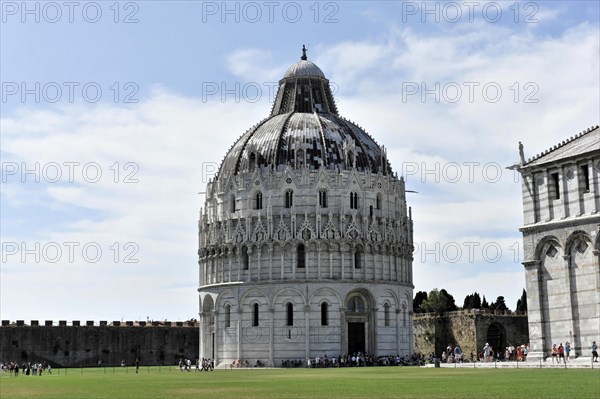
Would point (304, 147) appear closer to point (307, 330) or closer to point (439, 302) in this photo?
point (307, 330)

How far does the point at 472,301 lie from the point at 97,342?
52.9 m

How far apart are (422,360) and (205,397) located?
55.5 meters

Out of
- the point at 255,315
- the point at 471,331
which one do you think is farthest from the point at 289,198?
the point at 471,331

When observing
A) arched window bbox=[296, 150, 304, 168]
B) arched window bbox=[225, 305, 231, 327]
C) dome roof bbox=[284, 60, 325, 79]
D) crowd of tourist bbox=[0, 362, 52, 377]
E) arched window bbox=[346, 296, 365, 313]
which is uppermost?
dome roof bbox=[284, 60, 325, 79]

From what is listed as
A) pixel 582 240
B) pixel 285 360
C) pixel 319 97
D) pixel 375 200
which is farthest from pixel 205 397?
pixel 319 97

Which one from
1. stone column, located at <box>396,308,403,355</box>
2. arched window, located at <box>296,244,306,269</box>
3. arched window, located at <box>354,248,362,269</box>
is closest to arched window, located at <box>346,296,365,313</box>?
arched window, located at <box>354,248,362,269</box>

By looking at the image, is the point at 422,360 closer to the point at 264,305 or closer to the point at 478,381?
the point at 264,305

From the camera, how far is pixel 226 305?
270 ft

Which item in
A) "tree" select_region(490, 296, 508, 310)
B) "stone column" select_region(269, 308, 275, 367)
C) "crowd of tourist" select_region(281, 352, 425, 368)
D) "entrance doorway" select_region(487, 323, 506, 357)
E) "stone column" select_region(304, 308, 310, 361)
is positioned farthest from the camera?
"tree" select_region(490, 296, 508, 310)

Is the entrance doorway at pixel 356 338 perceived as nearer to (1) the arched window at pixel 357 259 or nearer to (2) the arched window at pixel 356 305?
(2) the arched window at pixel 356 305

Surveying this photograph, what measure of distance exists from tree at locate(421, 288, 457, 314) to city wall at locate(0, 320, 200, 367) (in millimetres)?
33830

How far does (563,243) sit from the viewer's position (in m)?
50.5

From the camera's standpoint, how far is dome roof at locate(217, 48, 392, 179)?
273 feet

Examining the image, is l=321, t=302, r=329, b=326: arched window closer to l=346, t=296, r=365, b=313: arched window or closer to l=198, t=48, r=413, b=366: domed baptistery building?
l=198, t=48, r=413, b=366: domed baptistery building
